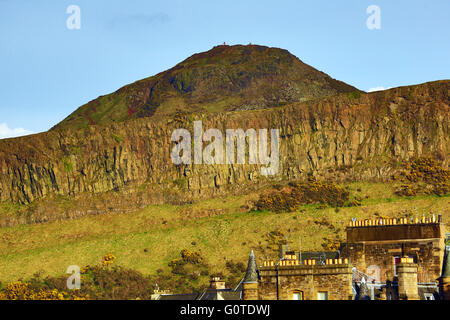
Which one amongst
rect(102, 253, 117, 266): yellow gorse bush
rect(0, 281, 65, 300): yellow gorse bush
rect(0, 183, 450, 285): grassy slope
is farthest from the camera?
rect(102, 253, 117, 266): yellow gorse bush

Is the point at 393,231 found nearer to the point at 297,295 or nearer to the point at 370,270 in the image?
the point at 370,270

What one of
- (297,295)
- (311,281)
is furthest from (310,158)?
(311,281)

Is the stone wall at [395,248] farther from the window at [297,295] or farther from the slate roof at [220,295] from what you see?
the window at [297,295]

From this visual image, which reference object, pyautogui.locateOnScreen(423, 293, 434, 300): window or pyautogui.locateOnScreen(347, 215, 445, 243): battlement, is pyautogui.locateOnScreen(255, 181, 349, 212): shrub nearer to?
pyautogui.locateOnScreen(347, 215, 445, 243): battlement

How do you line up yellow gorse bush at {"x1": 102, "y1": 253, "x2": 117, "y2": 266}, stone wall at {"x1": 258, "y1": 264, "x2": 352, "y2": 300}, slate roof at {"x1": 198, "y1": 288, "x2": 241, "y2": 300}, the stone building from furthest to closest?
yellow gorse bush at {"x1": 102, "y1": 253, "x2": 117, "y2": 266}, slate roof at {"x1": 198, "y1": 288, "x2": 241, "y2": 300}, the stone building, stone wall at {"x1": 258, "y1": 264, "x2": 352, "y2": 300}

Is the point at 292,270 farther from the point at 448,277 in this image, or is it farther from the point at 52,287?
the point at 52,287

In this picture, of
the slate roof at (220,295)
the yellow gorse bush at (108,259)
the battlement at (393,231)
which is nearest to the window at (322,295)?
the battlement at (393,231)

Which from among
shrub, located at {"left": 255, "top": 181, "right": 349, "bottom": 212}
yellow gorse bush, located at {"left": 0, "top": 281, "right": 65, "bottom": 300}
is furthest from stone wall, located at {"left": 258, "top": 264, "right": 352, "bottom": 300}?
shrub, located at {"left": 255, "top": 181, "right": 349, "bottom": 212}

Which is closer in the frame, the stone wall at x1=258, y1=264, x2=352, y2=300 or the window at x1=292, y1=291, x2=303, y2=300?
the stone wall at x1=258, y1=264, x2=352, y2=300

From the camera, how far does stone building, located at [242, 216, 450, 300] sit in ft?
149

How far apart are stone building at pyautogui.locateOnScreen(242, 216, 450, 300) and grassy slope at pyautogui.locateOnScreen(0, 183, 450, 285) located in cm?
8288

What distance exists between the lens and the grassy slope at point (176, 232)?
155 metres
